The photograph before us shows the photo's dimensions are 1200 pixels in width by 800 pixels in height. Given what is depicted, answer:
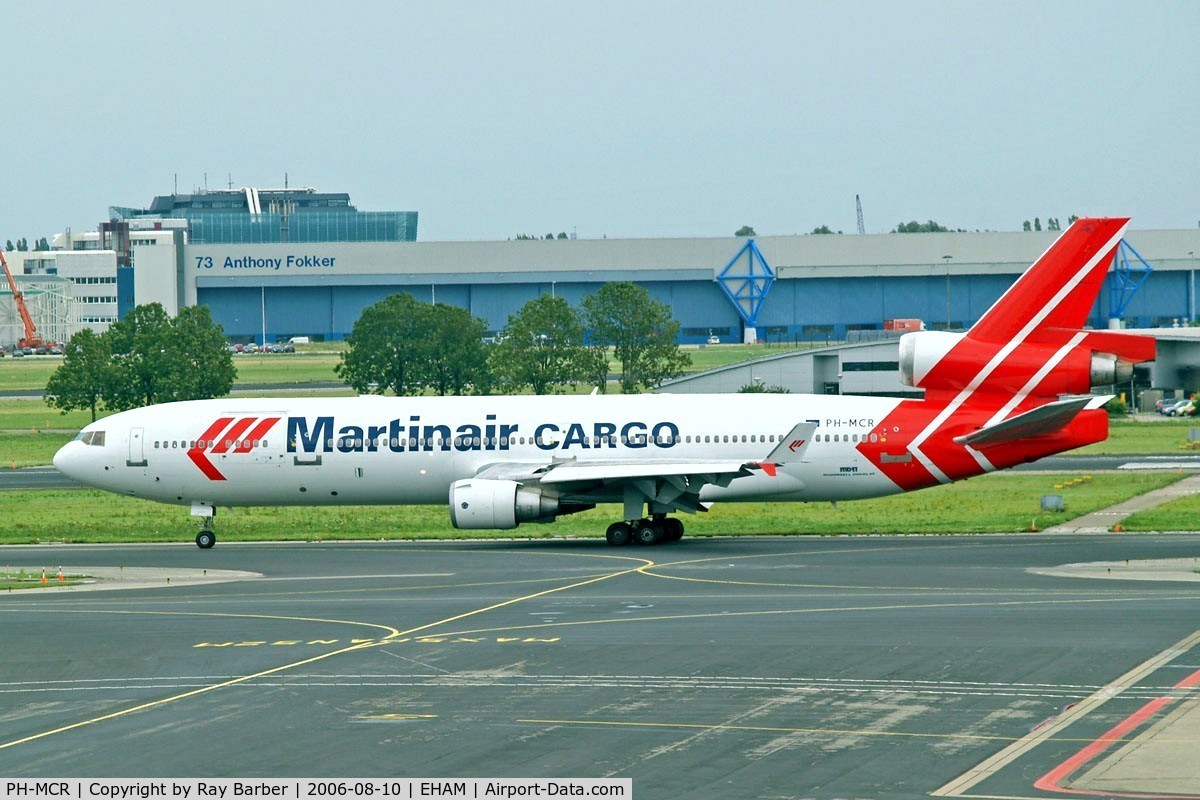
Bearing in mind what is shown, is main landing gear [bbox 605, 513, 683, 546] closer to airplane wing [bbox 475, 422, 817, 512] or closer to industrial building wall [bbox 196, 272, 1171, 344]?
airplane wing [bbox 475, 422, 817, 512]

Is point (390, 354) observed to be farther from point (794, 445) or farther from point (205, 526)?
point (794, 445)

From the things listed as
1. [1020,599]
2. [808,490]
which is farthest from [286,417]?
[1020,599]

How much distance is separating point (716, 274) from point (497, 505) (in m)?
135

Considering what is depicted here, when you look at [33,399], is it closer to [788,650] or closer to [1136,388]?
[1136,388]

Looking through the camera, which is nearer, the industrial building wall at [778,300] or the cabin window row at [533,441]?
the cabin window row at [533,441]

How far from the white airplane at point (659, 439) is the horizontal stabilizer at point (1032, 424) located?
61 millimetres

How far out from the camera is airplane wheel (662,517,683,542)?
162ft

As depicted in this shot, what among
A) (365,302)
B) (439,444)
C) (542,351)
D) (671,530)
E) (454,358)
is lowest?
(671,530)

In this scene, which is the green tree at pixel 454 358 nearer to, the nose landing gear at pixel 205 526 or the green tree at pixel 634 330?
the green tree at pixel 634 330

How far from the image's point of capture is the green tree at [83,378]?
112m

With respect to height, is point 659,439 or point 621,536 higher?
point 659,439

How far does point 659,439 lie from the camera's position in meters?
50.0

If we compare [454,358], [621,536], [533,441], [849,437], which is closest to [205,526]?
[533,441]

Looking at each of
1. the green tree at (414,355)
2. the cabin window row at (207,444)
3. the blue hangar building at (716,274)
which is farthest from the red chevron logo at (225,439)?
the blue hangar building at (716,274)
